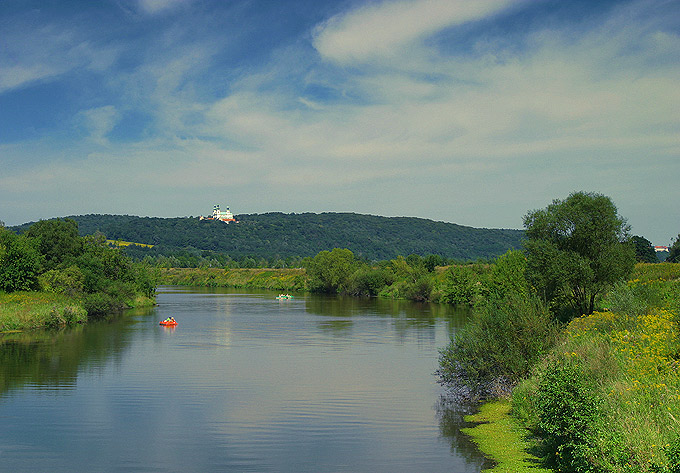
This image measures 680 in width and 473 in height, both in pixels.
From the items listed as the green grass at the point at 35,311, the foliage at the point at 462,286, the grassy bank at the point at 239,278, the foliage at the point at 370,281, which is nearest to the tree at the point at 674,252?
the foliage at the point at 462,286

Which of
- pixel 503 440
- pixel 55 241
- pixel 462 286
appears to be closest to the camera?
pixel 503 440

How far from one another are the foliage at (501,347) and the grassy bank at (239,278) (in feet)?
329

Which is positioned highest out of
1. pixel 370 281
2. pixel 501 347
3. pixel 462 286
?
pixel 370 281

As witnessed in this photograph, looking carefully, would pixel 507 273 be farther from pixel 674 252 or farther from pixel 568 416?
pixel 568 416

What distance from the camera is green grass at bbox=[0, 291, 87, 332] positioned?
156 ft

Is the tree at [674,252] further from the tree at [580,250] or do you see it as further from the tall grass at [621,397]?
the tall grass at [621,397]

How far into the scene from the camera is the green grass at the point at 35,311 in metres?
47.6

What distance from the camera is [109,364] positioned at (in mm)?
33250

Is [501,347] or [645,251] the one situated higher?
[645,251]

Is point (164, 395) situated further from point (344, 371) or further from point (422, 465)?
point (422, 465)

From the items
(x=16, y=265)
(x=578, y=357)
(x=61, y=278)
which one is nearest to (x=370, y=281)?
(x=61, y=278)

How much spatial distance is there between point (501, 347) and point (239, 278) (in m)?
127

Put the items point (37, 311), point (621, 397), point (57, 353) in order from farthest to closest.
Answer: point (37, 311), point (57, 353), point (621, 397)

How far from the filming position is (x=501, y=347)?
2242cm
